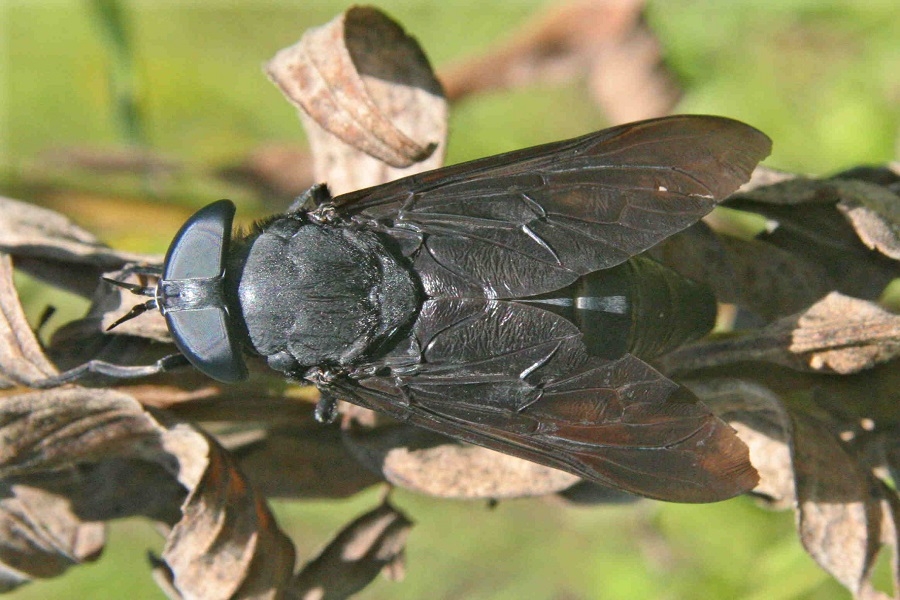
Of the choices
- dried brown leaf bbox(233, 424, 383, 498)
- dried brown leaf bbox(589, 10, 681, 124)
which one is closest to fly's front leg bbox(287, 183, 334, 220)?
dried brown leaf bbox(233, 424, 383, 498)

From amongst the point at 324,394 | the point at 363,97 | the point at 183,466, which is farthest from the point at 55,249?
the point at 363,97

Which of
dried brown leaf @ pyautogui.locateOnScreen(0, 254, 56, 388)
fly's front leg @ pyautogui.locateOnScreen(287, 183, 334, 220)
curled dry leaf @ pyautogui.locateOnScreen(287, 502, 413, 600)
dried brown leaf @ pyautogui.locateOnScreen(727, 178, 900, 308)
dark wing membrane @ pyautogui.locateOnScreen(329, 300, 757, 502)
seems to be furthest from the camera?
fly's front leg @ pyautogui.locateOnScreen(287, 183, 334, 220)

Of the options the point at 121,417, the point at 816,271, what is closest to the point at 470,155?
the point at 816,271

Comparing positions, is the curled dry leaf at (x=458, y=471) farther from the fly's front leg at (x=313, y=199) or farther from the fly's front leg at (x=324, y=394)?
the fly's front leg at (x=313, y=199)

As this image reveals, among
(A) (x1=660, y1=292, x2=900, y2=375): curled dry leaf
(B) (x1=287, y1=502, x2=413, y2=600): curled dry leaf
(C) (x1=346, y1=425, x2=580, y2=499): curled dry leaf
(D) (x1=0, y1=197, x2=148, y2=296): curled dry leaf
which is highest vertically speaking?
(D) (x1=0, y1=197, x2=148, y2=296): curled dry leaf

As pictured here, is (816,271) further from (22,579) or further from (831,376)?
(22,579)

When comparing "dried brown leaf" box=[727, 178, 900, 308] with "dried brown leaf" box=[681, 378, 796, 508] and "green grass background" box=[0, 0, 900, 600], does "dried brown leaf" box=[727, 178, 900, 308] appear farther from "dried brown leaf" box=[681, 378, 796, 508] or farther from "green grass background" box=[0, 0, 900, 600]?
"green grass background" box=[0, 0, 900, 600]

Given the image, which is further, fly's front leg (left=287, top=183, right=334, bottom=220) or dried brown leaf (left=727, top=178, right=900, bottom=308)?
fly's front leg (left=287, top=183, right=334, bottom=220)

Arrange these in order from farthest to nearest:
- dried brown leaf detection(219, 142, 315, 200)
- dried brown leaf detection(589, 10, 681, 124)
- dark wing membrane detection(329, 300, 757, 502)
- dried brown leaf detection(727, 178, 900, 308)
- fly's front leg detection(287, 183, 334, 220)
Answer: dried brown leaf detection(589, 10, 681, 124)
dried brown leaf detection(219, 142, 315, 200)
fly's front leg detection(287, 183, 334, 220)
dried brown leaf detection(727, 178, 900, 308)
dark wing membrane detection(329, 300, 757, 502)
